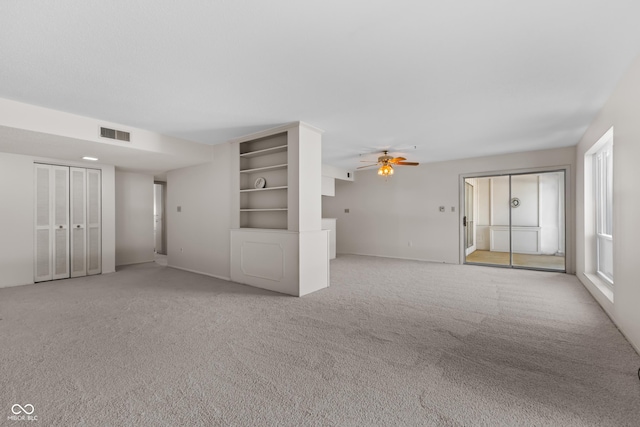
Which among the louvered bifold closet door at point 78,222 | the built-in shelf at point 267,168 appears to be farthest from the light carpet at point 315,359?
the built-in shelf at point 267,168

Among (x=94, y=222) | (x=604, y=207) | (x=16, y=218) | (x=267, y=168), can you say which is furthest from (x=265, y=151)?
(x=604, y=207)

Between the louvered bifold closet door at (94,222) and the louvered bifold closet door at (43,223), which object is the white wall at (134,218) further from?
the louvered bifold closet door at (43,223)

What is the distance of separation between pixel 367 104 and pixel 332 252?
16.3 feet

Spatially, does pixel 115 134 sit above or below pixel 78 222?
above

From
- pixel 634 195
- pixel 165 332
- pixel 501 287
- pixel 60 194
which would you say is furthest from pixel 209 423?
pixel 60 194

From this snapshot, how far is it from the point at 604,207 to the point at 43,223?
29.4 ft

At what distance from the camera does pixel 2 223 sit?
15.8 ft

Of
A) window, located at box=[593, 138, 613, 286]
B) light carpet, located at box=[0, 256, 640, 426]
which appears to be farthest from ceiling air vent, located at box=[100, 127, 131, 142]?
window, located at box=[593, 138, 613, 286]

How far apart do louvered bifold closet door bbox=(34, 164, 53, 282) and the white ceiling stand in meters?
2.36

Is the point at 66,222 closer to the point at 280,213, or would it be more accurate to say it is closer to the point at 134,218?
the point at 134,218

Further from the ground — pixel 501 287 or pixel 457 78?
pixel 457 78

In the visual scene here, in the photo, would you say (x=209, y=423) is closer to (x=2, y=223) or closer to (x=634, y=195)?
(x=634, y=195)

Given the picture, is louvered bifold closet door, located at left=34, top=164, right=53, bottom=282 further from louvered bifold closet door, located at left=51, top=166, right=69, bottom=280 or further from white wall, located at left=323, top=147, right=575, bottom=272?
white wall, located at left=323, top=147, right=575, bottom=272

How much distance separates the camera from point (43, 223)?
5.19 meters
